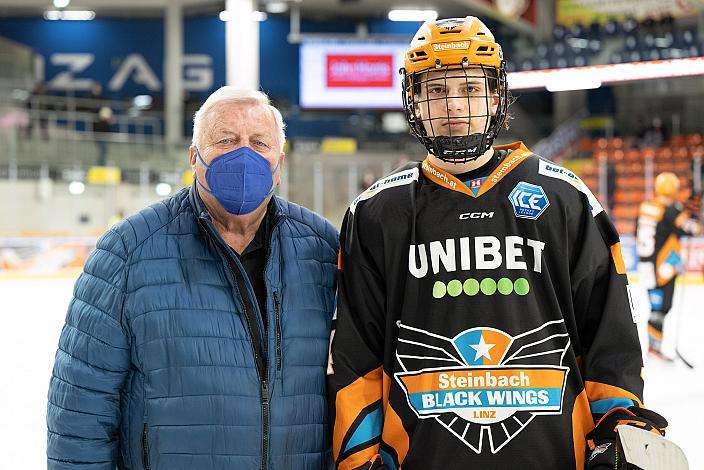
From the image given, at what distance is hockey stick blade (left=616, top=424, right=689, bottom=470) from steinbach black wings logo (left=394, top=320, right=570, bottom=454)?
0.17 m

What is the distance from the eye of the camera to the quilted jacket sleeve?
63.8 inches

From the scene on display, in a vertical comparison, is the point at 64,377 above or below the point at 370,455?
above

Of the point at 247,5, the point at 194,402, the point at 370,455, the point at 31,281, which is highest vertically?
the point at 247,5

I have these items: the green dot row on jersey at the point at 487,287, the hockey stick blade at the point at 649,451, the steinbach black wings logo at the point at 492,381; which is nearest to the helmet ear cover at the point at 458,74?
the green dot row on jersey at the point at 487,287

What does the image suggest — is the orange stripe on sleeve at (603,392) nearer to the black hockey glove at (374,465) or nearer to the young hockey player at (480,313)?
the young hockey player at (480,313)

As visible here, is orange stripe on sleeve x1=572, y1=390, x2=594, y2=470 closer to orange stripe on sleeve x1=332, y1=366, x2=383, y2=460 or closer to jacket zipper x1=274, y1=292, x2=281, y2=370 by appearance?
orange stripe on sleeve x1=332, y1=366, x2=383, y2=460

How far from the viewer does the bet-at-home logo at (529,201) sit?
1.62m

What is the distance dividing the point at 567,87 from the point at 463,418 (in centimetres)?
1174

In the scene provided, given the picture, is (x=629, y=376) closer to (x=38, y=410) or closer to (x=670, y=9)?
(x=38, y=410)

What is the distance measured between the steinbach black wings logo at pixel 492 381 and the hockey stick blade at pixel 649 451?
0.57 feet

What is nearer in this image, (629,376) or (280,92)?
(629,376)

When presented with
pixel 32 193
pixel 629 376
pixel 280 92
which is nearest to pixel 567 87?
pixel 32 193

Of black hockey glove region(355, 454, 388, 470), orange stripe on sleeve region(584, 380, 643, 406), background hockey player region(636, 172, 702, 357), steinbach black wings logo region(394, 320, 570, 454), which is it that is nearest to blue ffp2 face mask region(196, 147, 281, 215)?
steinbach black wings logo region(394, 320, 570, 454)

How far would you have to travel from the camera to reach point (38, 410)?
431 centimetres
